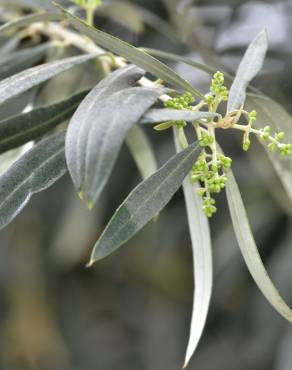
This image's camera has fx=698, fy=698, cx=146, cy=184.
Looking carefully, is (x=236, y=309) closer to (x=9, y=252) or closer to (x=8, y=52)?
(x=9, y=252)

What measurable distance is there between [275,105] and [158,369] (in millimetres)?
1309

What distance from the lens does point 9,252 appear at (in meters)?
1.95

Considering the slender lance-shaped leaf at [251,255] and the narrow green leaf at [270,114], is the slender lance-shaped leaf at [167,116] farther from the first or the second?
the narrow green leaf at [270,114]

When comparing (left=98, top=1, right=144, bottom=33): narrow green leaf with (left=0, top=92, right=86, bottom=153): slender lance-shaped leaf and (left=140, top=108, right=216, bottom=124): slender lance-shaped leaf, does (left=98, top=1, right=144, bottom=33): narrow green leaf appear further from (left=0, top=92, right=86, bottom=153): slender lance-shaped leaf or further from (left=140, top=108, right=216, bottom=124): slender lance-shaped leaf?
(left=140, top=108, right=216, bottom=124): slender lance-shaped leaf

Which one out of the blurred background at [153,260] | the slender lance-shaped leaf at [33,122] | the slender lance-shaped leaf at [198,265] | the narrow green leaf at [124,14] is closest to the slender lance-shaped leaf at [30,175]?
the slender lance-shaped leaf at [33,122]

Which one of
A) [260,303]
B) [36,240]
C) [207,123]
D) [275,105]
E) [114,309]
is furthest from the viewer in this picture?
[114,309]

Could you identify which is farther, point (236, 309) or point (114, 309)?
point (114, 309)

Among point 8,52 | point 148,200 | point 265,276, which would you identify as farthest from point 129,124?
point 8,52

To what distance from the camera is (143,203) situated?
22.9 inches

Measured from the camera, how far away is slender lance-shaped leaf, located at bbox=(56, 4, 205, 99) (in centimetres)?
61

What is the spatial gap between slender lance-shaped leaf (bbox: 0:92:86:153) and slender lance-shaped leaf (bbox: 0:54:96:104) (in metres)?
0.05

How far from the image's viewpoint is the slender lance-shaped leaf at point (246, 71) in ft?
2.01

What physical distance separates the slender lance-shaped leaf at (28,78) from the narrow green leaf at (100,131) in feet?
0.24

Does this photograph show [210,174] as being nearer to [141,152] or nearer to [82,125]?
[82,125]
